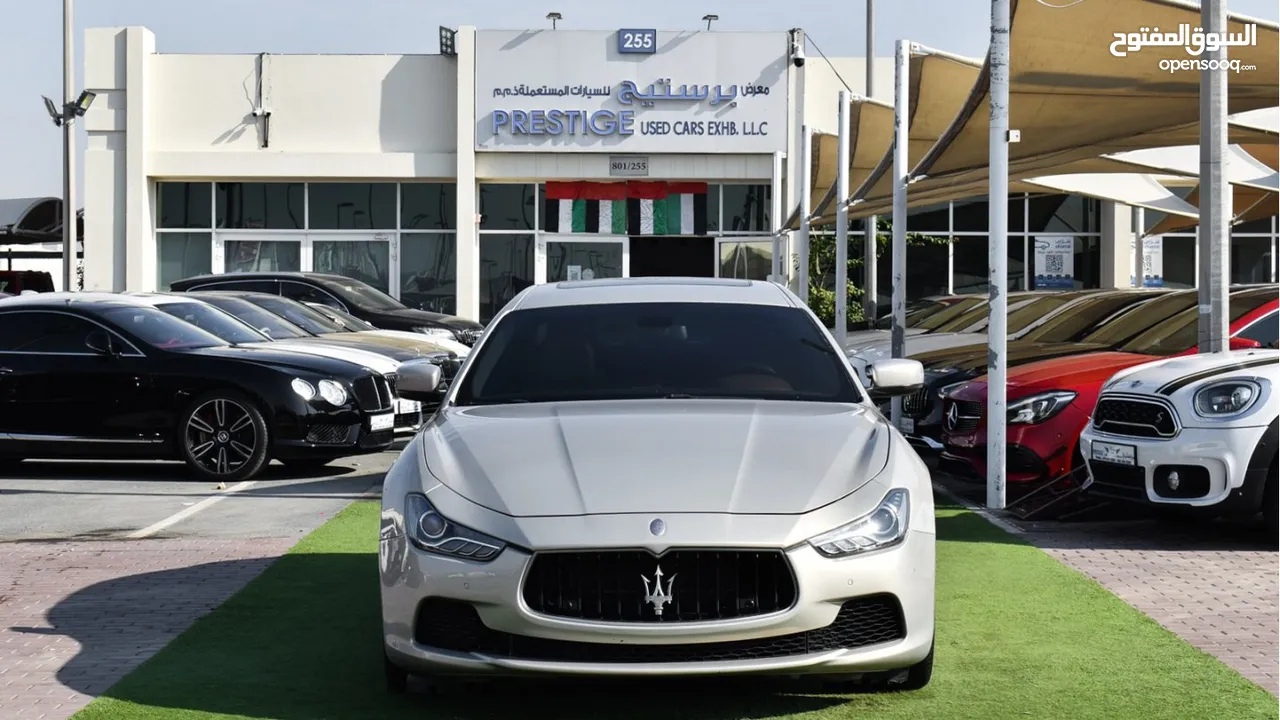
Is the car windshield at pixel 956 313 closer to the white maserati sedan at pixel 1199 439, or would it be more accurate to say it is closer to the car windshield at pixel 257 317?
the car windshield at pixel 257 317

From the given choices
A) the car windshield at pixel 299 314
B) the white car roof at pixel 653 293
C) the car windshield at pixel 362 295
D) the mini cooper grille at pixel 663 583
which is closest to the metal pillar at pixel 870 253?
the car windshield at pixel 362 295

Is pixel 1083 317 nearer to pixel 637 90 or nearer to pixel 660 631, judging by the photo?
pixel 660 631

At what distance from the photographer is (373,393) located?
1155 cm

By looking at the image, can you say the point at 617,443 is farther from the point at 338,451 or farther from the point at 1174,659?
the point at 338,451

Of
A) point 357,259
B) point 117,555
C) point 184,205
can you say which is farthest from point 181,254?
point 117,555

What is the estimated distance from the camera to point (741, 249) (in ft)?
102

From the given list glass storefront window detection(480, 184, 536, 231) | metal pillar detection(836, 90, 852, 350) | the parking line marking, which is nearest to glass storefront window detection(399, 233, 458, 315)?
glass storefront window detection(480, 184, 536, 231)

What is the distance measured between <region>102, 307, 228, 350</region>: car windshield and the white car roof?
574 cm

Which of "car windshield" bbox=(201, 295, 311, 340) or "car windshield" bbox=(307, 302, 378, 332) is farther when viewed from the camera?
"car windshield" bbox=(307, 302, 378, 332)

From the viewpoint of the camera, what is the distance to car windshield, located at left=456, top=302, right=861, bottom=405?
5.75 metres

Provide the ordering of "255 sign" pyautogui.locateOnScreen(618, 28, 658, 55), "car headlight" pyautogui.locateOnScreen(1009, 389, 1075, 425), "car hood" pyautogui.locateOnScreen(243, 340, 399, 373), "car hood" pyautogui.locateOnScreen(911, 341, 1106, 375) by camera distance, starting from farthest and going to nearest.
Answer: "255 sign" pyautogui.locateOnScreen(618, 28, 658, 55) → "car hood" pyautogui.locateOnScreen(243, 340, 399, 373) → "car hood" pyautogui.locateOnScreen(911, 341, 1106, 375) → "car headlight" pyautogui.locateOnScreen(1009, 389, 1075, 425)

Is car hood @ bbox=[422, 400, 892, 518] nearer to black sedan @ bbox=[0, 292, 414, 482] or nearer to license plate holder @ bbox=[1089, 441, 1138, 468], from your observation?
license plate holder @ bbox=[1089, 441, 1138, 468]

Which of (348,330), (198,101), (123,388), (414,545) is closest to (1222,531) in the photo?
(414,545)

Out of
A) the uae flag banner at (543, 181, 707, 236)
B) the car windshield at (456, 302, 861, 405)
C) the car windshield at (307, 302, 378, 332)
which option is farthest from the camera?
the uae flag banner at (543, 181, 707, 236)
